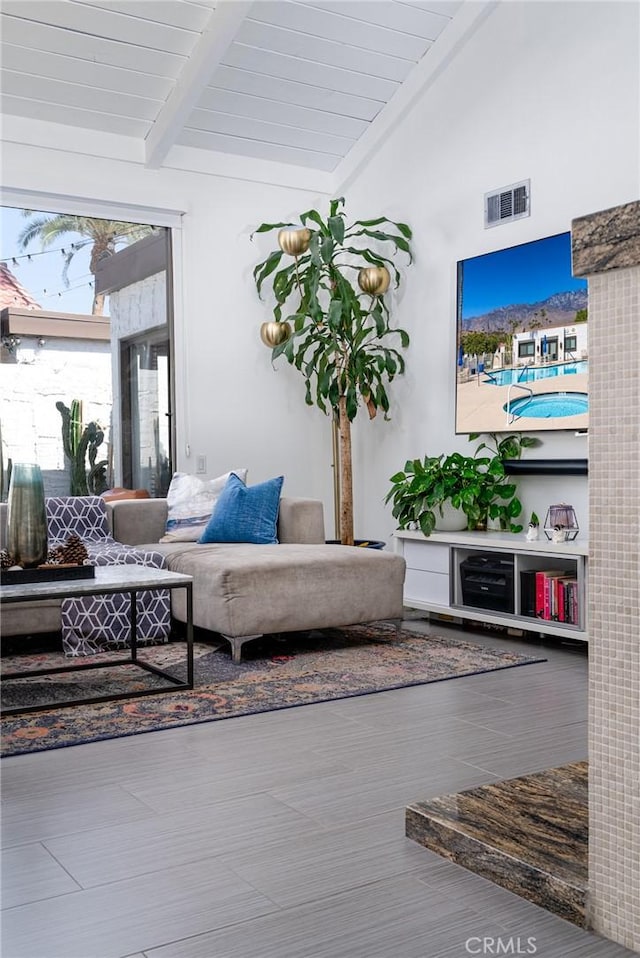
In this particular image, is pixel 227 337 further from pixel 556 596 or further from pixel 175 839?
pixel 175 839

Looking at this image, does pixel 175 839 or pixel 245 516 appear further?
pixel 245 516

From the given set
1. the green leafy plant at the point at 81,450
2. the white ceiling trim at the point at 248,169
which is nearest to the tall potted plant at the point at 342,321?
the white ceiling trim at the point at 248,169

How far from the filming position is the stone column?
1555mm

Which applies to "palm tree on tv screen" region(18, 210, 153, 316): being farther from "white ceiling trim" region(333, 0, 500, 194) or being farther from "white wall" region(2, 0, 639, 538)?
"white ceiling trim" region(333, 0, 500, 194)

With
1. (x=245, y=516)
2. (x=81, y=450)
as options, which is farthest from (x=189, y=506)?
(x=81, y=450)

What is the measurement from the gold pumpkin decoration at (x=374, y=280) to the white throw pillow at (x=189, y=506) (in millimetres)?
1425

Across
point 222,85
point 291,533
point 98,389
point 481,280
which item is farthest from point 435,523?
point 222,85

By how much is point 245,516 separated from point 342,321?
1.53 meters

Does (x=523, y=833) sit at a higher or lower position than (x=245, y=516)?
lower

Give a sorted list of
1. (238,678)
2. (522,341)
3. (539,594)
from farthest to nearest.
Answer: (522,341)
(539,594)
(238,678)

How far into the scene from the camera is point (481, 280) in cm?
508

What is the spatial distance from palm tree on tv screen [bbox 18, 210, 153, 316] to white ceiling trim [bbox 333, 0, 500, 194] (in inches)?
56.6

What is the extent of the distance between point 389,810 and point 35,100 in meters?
4.55

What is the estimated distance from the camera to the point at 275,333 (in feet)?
19.2
